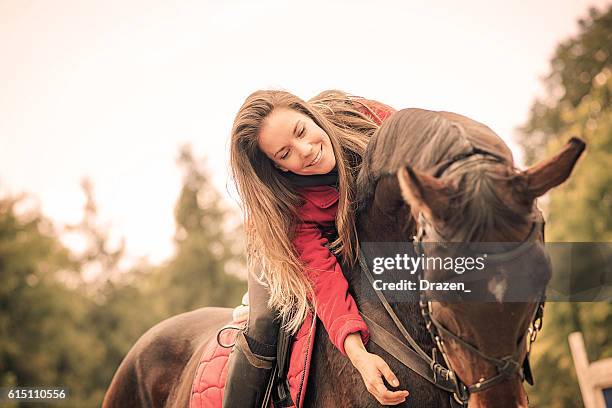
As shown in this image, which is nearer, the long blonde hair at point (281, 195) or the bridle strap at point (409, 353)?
the bridle strap at point (409, 353)

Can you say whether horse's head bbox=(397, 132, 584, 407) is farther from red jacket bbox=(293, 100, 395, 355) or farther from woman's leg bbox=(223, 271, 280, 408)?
woman's leg bbox=(223, 271, 280, 408)

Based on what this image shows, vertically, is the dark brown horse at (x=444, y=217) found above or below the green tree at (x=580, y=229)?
above

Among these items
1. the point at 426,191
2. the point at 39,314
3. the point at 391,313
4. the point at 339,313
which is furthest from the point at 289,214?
the point at 39,314

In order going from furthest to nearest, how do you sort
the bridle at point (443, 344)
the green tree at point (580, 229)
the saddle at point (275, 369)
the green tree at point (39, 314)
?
the green tree at point (39, 314), the green tree at point (580, 229), the saddle at point (275, 369), the bridle at point (443, 344)

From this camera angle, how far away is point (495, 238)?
191 centimetres

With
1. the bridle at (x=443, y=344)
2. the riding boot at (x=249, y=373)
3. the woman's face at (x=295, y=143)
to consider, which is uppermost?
the woman's face at (x=295, y=143)

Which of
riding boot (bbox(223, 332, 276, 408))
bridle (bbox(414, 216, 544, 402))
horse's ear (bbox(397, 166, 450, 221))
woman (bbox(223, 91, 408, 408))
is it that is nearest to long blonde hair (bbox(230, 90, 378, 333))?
woman (bbox(223, 91, 408, 408))

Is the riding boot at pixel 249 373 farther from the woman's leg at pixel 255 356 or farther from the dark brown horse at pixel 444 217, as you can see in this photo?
the dark brown horse at pixel 444 217

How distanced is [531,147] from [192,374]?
1748cm

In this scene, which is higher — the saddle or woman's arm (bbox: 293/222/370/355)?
woman's arm (bbox: 293/222/370/355)

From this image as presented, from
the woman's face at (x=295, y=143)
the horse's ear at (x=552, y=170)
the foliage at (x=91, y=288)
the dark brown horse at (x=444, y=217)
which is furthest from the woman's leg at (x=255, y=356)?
the foliage at (x=91, y=288)

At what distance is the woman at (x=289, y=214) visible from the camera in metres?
2.76

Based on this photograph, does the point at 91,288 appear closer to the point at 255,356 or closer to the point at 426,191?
the point at 255,356

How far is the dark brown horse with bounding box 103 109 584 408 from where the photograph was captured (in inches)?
74.8
